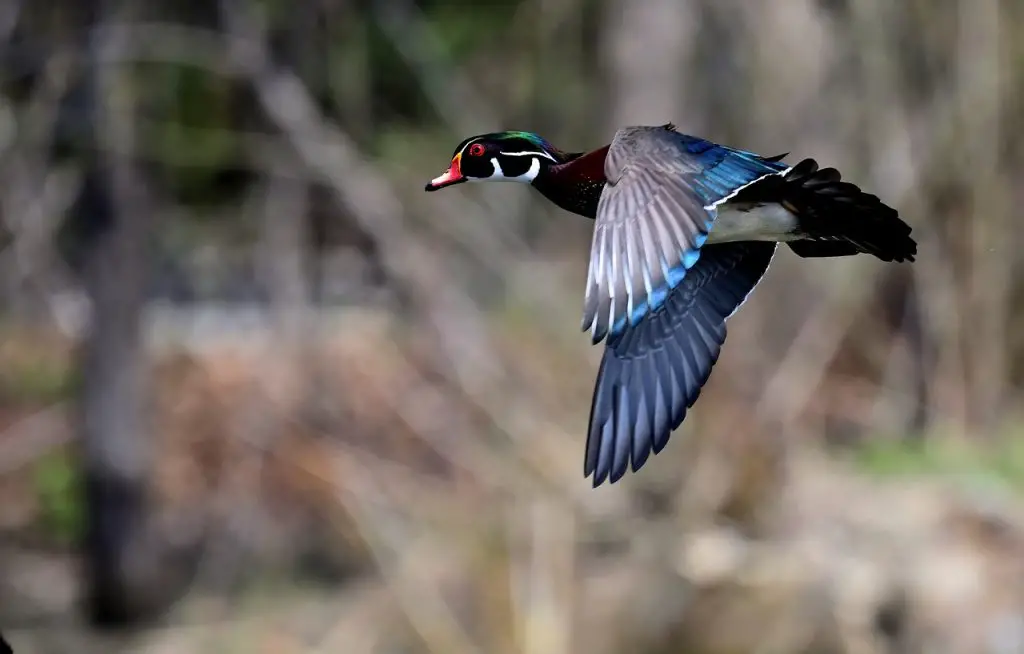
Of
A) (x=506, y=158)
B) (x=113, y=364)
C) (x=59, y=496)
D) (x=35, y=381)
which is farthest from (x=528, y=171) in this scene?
(x=35, y=381)

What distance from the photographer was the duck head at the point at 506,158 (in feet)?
6.55

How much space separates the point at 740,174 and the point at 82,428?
5.40 metres

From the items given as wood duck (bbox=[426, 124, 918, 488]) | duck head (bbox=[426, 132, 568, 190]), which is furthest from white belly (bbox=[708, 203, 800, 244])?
duck head (bbox=[426, 132, 568, 190])

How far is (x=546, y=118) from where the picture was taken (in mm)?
10500

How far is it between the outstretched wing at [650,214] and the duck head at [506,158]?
0.15 metres

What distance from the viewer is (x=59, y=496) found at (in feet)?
24.4

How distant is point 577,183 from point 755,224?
0.28 m

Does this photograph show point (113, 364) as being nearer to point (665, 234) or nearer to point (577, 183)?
point (577, 183)

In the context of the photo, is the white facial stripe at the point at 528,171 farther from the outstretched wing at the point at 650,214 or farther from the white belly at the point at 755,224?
the white belly at the point at 755,224

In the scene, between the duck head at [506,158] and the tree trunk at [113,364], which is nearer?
the duck head at [506,158]

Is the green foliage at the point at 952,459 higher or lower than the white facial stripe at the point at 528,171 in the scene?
lower

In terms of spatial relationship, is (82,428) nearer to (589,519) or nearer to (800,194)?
(589,519)

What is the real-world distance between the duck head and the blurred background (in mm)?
2847

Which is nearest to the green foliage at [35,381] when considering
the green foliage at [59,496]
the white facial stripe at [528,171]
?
the green foliage at [59,496]
